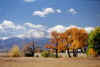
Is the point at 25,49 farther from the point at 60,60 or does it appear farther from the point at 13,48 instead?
the point at 60,60

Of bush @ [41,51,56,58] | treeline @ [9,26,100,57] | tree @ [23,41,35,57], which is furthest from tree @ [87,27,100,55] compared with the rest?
tree @ [23,41,35,57]

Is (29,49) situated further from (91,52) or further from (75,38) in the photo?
(91,52)

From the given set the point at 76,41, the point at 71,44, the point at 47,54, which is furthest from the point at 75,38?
the point at 47,54

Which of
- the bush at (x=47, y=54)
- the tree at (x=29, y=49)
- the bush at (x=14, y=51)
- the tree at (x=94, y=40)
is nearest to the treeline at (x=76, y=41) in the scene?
the tree at (x=94, y=40)

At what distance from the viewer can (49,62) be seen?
210 inches

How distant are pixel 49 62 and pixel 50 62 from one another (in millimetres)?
32

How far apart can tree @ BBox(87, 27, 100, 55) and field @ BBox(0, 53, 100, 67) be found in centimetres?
33

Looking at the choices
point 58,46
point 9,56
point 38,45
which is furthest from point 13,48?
point 58,46

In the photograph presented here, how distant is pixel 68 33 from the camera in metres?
5.70

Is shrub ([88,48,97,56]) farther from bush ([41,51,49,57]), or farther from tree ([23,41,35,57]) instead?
tree ([23,41,35,57])

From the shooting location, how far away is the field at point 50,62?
Answer: 17.0 feet

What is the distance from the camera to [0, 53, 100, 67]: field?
5.17 m

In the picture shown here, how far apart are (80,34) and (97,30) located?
0.61 meters

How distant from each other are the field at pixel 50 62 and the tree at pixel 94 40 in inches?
12.9
